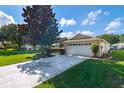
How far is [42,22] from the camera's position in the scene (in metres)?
17.0

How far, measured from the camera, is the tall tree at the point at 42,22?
1680cm

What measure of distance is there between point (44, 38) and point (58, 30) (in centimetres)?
207

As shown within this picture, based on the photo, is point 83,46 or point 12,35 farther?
point 12,35

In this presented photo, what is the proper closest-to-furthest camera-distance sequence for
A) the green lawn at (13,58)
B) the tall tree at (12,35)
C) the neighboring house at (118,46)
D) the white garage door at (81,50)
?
the green lawn at (13,58)
the white garage door at (81,50)
the tall tree at (12,35)
the neighboring house at (118,46)

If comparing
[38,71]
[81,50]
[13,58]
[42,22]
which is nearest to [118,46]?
[81,50]

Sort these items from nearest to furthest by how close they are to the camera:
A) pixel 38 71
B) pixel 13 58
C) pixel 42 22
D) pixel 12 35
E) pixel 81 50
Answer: pixel 38 71
pixel 13 58
pixel 42 22
pixel 81 50
pixel 12 35

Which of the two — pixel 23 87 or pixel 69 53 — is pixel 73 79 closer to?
pixel 23 87

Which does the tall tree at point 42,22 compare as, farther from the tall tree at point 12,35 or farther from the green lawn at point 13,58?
the tall tree at point 12,35

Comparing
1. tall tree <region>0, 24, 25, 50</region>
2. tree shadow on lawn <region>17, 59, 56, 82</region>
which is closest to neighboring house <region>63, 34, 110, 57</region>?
tree shadow on lawn <region>17, 59, 56, 82</region>

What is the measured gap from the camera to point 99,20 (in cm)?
1548

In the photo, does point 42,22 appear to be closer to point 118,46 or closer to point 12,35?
point 12,35

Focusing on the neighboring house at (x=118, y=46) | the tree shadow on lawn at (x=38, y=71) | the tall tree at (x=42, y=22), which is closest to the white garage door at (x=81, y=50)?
the tall tree at (x=42, y=22)

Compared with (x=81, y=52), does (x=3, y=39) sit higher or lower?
higher
